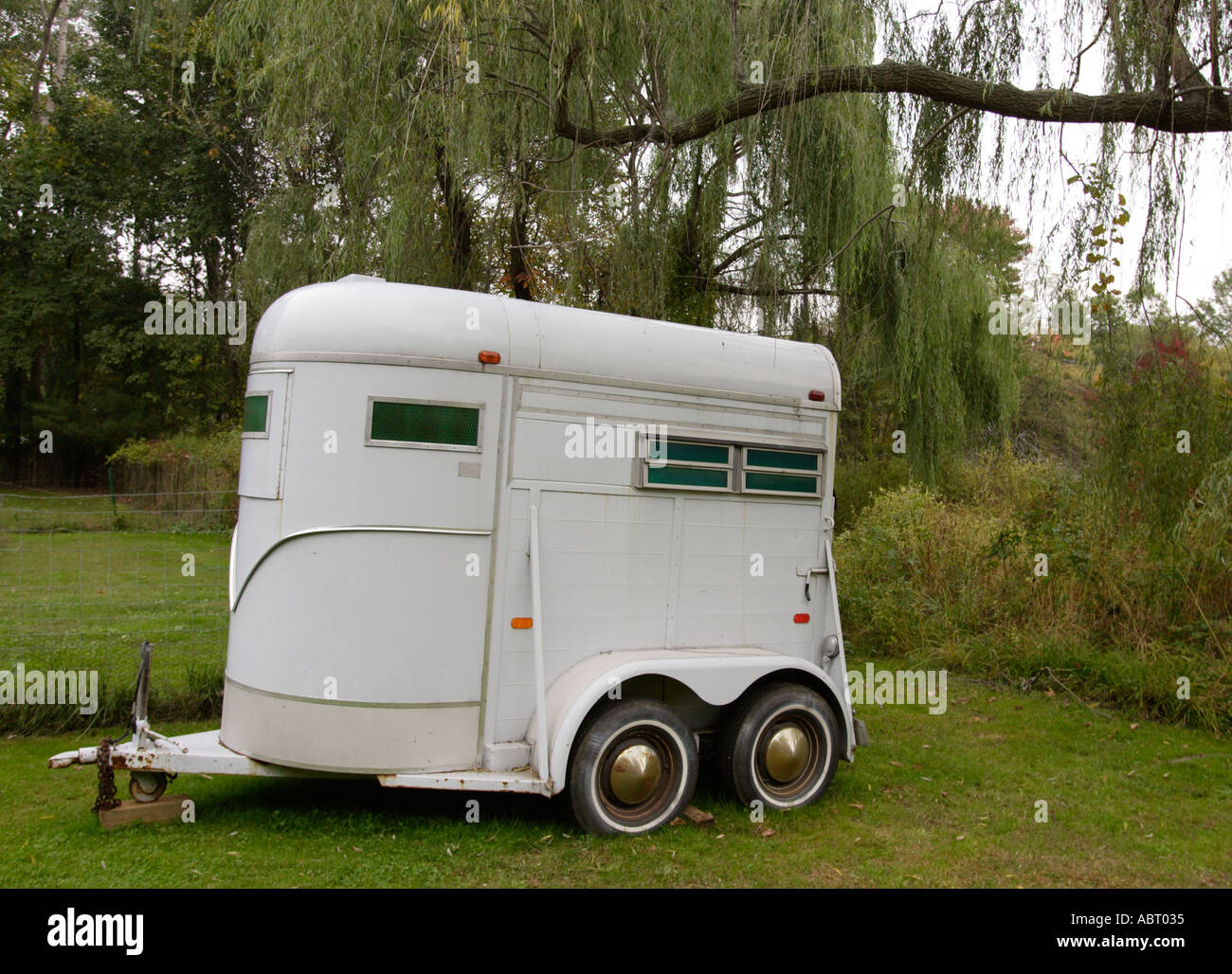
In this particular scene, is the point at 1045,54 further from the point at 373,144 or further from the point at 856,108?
the point at 373,144

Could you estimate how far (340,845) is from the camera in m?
4.91

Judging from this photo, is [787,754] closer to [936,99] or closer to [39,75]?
[936,99]

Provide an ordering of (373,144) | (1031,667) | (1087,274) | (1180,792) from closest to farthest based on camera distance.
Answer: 1. (1087,274)
2. (1180,792)
3. (373,144)
4. (1031,667)

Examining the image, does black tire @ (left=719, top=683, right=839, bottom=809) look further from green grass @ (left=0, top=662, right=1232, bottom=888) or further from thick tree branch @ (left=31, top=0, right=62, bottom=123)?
thick tree branch @ (left=31, top=0, right=62, bottom=123)

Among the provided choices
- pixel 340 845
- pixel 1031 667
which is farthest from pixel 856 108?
pixel 340 845

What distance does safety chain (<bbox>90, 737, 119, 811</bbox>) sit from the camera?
495 cm

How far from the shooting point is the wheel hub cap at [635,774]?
5.26 meters

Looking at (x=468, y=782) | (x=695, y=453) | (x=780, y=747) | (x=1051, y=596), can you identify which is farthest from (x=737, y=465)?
(x=1051, y=596)

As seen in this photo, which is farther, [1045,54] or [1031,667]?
[1031,667]

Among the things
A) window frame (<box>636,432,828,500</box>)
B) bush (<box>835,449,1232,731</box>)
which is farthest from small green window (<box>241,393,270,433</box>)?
bush (<box>835,449,1232,731</box>)

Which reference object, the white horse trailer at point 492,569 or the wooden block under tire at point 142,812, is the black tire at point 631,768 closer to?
the white horse trailer at point 492,569

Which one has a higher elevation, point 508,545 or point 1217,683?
point 508,545

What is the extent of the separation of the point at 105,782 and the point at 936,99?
682 centimetres

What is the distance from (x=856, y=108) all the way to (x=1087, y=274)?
9.79ft
